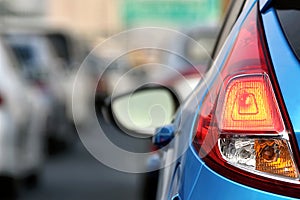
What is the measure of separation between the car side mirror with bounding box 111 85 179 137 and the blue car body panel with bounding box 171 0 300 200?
0.98 meters

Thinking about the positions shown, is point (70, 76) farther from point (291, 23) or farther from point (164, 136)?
point (291, 23)

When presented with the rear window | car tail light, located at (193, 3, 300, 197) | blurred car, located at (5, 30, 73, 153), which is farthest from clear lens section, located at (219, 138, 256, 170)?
blurred car, located at (5, 30, 73, 153)

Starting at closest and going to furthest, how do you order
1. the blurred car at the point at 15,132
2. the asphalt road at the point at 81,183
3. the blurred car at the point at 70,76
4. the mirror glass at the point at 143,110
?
the mirror glass at the point at 143,110, the blurred car at the point at 15,132, the asphalt road at the point at 81,183, the blurred car at the point at 70,76

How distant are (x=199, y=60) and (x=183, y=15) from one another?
22.7 meters

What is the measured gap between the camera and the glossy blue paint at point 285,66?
7.39 ft

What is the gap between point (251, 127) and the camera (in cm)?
230

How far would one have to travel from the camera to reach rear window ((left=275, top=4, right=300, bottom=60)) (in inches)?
93.2

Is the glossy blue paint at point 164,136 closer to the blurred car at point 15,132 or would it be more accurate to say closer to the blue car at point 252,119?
the blue car at point 252,119

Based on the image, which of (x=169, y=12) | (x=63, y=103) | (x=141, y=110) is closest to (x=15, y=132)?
(x=141, y=110)

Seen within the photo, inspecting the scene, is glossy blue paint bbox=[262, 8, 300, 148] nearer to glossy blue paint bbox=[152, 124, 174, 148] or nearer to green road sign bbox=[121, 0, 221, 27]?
glossy blue paint bbox=[152, 124, 174, 148]

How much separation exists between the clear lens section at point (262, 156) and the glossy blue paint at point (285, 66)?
0.21 feet

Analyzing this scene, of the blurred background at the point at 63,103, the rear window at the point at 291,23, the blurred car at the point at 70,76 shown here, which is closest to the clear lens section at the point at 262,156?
the rear window at the point at 291,23

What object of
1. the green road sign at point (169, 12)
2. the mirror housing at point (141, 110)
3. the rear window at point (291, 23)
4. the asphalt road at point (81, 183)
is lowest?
the asphalt road at point (81, 183)

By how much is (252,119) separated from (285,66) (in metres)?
0.18
